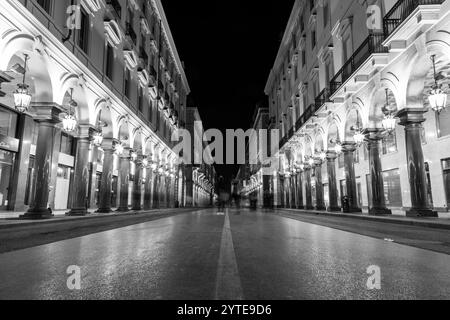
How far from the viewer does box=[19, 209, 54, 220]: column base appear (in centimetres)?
1004

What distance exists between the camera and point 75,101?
1513cm

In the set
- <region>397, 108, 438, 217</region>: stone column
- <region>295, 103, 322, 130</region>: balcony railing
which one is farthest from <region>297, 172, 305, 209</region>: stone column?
<region>397, 108, 438, 217</region>: stone column

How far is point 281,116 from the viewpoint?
138ft

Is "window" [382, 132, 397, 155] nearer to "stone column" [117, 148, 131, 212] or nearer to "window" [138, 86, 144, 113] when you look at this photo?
"stone column" [117, 148, 131, 212]

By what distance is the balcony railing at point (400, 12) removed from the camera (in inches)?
424

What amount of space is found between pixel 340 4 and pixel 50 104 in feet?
63.3

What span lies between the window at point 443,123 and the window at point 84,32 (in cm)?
1960

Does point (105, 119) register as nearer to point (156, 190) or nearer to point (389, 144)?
point (156, 190)

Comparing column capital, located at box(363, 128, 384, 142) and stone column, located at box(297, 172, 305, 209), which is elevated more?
column capital, located at box(363, 128, 384, 142)

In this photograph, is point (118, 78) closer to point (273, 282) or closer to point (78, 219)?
point (78, 219)

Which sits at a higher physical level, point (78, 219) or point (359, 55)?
point (359, 55)

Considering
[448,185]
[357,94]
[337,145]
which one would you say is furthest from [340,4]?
[448,185]

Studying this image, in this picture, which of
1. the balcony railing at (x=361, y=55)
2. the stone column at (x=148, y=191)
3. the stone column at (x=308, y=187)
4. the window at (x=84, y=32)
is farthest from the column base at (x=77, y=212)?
the stone column at (x=308, y=187)

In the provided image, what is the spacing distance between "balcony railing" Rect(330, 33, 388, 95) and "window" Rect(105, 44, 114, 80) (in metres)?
14.5
